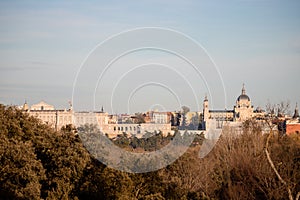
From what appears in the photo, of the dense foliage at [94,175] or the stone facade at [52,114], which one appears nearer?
the dense foliage at [94,175]

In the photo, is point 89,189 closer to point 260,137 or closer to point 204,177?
point 204,177

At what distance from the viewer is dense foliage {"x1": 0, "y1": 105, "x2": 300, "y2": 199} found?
623 inches

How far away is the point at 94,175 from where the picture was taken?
16750mm

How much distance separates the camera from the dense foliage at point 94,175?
1583 centimetres

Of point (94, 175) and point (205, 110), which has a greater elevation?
point (205, 110)

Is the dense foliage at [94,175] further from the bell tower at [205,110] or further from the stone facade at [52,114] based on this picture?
the stone facade at [52,114]

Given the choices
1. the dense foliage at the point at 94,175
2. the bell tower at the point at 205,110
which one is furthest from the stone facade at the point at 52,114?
the dense foliage at the point at 94,175

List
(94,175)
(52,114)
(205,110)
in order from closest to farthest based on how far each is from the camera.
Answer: (94,175) → (205,110) → (52,114)

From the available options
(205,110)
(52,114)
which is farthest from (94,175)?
(52,114)

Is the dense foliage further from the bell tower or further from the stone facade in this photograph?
the stone facade

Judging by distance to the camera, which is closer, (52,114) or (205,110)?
(205,110)

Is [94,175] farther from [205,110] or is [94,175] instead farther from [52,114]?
[52,114]

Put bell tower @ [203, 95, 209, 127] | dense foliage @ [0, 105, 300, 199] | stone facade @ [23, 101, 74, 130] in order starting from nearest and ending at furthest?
dense foliage @ [0, 105, 300, 199] → bell tower @ [203, 95, 209, 127] → stone facade @ [23, 101, 74, 130]

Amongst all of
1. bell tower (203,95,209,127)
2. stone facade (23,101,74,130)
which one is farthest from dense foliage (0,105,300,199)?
stone facade (23,101,74,130)
